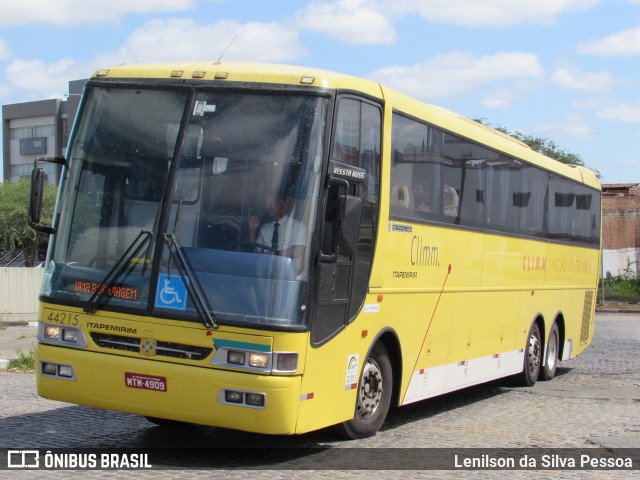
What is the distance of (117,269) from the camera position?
27.0 ft

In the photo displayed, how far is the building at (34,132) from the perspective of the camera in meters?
85.1

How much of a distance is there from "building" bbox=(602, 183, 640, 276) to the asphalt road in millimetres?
38948

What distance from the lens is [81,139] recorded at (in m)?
8.83

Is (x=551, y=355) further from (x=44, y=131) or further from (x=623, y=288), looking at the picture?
(x=44, y=131)

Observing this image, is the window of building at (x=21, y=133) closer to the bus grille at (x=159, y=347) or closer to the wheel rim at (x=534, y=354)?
the wheel rim at (x=534, y=354)

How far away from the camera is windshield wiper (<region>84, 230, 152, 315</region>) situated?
8.20 meters

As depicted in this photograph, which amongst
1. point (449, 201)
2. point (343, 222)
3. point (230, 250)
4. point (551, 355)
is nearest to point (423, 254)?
point (449, 201)

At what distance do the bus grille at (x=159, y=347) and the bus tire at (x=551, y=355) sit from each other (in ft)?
31.3

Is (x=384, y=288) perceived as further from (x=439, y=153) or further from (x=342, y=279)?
(x=439, y=153)

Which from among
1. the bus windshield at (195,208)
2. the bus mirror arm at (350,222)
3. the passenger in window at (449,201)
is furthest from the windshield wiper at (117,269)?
the passenger in window at (449,201)

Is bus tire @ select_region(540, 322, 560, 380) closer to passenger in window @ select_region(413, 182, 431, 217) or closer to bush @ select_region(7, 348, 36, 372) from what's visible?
passenger in window @ select_region(413, 182, 431, 217)

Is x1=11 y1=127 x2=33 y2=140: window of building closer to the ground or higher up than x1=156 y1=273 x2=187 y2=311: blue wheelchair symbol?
higher up

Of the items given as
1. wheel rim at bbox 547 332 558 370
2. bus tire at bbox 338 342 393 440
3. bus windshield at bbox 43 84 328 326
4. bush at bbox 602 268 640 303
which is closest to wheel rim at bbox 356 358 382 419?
bus tire at bbox 338 342 393 440

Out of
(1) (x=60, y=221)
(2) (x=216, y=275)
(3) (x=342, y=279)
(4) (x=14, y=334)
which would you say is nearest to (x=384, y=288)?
(3) (x=342, y=279)
